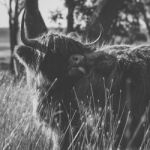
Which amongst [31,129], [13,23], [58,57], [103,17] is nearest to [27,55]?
[58,57]

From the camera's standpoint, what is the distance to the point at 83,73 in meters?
6.04

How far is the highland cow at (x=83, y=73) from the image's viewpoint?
5891 mm

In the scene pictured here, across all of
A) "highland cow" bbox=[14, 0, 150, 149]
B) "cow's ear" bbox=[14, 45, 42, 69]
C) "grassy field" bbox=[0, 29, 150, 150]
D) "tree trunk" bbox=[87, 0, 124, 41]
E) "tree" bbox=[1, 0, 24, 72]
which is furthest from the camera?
"tree" bbox=[1, 0, 24, 72]

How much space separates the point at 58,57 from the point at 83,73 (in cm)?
39

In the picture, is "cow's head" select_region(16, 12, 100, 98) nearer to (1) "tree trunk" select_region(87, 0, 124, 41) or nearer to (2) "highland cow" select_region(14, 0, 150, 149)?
(2) "highland cow" select_region(14, 0, 150, 149)

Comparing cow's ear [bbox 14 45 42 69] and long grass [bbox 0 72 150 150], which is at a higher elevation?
cow's ear [bbox 14 45 42 69]

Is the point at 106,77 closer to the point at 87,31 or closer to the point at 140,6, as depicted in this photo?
the point at 87,31

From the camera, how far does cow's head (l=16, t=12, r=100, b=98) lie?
5.91 metres

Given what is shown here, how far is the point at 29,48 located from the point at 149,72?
5.53 ft

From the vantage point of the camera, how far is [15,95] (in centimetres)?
543

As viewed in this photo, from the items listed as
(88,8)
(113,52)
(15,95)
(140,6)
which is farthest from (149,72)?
(140,6)

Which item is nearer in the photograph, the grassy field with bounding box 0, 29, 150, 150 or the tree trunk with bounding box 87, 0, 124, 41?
the grassy field with bounding box 0, 29, 150, 150

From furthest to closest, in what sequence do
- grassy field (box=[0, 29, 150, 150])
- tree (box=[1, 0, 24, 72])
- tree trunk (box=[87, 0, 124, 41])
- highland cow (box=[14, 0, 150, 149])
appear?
tree (box=[1, 0, 24, 72]) → tree trunk (box=[87, 0, 124, 41]) → highland cow (box=[14, 0, 150, 149]) → grassy field (box=[0, 29, 150, 150])

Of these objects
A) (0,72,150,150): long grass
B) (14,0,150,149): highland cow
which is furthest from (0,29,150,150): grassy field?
(14,0,150,149): highland cow
